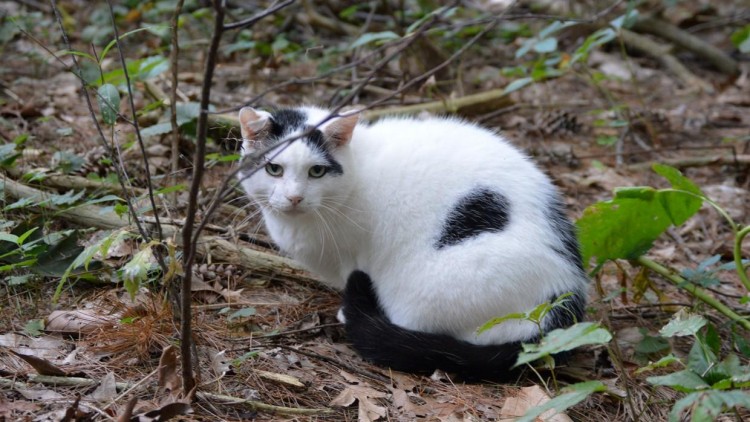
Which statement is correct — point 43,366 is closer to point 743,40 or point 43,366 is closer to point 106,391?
point 106,391

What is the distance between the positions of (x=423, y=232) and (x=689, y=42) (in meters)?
5.52

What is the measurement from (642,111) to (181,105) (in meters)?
3.85

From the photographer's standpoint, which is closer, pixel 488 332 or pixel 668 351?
pixel 488 332

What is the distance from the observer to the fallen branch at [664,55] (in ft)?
21.5

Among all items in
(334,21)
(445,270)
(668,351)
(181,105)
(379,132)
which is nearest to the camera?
(445,270)

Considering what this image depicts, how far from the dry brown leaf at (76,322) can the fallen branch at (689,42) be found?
244 inches

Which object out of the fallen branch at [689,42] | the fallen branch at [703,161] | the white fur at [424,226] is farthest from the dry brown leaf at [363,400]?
the fallen branch at [689,42]

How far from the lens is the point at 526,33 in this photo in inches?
284

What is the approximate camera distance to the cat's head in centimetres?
276

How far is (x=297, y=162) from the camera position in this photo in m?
2.77

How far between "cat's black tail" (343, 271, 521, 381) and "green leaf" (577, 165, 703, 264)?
2.34 ft

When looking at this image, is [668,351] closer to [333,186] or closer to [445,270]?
[445,270]

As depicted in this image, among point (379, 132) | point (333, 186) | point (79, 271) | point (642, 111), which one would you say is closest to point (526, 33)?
point (642, 111)

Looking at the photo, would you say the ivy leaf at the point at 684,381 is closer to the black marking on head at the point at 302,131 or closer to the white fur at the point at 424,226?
the white fur at the point at 424,226
